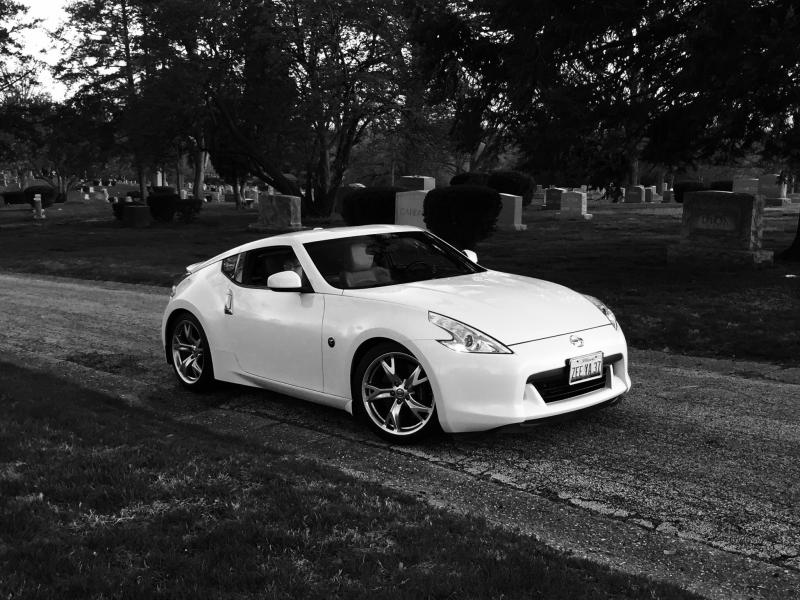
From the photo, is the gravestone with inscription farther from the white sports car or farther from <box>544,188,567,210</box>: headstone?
the white sports car

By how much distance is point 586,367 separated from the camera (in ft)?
Result: 17.4

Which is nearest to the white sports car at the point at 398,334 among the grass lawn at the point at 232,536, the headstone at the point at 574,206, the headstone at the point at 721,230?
the grass lawn at the point at 232,536

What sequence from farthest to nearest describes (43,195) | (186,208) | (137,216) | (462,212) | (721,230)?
1. (43,195)
2. (186,208)
3. (137,216)
4. (462,212)
5. (721,230)

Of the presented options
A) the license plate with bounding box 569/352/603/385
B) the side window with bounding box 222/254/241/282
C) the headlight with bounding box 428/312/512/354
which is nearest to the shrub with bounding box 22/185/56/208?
the side window with bounding box 222/254/241/282

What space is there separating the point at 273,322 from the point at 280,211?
23.4 m

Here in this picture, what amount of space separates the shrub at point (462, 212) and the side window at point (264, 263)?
544 inches

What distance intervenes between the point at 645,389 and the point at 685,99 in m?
7.67

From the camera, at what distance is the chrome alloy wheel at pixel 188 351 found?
7.07m

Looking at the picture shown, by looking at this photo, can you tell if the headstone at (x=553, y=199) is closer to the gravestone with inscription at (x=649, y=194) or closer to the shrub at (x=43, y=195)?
the gravestone with inscription at (x=649, y=194)

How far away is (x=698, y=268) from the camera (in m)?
15.3

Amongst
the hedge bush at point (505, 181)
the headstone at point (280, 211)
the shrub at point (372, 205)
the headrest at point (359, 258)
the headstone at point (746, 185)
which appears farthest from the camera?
the hedge bush at point (505, 181)

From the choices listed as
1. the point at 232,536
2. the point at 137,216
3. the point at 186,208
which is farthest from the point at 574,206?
the point at 232,536

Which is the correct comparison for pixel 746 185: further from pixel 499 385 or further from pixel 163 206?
pixel 499 385

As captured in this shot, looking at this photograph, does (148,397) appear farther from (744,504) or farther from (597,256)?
(597,256)
